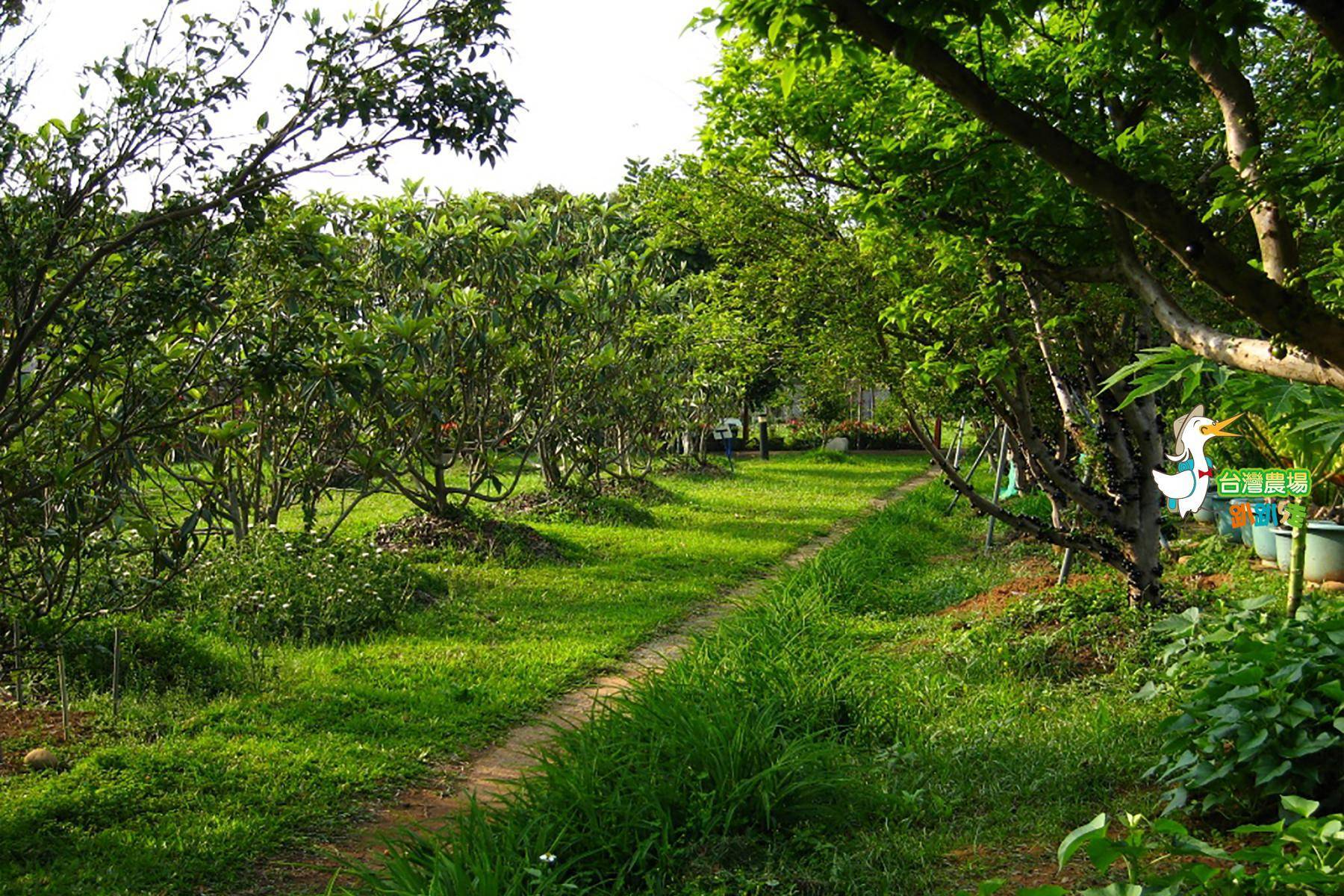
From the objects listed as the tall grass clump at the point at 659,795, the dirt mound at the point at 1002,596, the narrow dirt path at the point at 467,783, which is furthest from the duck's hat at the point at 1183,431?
the narrow dirt path at the point at 467,783

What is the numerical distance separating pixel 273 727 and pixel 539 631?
252cm

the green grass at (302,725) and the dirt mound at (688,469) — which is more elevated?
the dirt mound at (688,469)

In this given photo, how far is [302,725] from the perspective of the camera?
5824mm

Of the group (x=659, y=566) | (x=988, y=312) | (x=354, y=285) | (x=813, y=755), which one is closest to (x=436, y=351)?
(x=659, y=566)

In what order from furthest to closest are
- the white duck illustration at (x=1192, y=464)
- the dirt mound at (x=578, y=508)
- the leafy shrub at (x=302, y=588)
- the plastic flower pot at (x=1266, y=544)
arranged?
1. the dirt mound at (x=578, y=508)
2. the plastic flower pot at (x=1266, y=544)
3. the leafy shrub at (x=302, y=588)
4. the white duck illustration at (x=1192, y=464)

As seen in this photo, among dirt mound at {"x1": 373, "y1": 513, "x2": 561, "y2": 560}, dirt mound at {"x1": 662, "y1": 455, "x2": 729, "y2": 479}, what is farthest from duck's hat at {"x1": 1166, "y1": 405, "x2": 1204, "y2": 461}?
dirt mound at {"x1": 662, "y1": 455, "x2": 729, "y2": 479}

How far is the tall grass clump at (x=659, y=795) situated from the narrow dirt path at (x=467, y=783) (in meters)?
0.21

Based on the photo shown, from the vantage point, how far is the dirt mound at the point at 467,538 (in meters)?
10.9

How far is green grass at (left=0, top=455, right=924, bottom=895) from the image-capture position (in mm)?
4363

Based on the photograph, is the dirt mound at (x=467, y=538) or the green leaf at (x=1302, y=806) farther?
the dirt mound at (x=467, y=538)

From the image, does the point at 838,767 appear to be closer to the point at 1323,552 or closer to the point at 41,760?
the point at 41,760

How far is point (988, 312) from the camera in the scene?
6.27 metres

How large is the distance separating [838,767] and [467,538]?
22.3 feet

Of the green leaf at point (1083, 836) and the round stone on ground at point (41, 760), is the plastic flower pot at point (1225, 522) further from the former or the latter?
the round stone on ground at point (41, 760)
